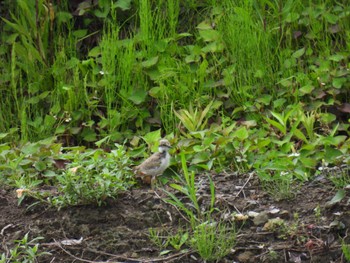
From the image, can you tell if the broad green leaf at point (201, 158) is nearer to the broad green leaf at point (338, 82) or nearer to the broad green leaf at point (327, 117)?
the broad green leaf at point (327, 117)

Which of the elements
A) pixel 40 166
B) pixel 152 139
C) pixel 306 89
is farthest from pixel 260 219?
pixel 306 89

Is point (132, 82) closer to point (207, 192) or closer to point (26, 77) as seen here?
Answer: point (26, 77)

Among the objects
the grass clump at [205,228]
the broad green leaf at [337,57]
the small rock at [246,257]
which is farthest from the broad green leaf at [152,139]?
the broad green leaf at [337,57]

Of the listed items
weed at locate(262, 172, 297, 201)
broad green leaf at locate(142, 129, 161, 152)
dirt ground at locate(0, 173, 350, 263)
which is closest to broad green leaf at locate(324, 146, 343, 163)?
dirt ground at locate(0, 173, 350, 263)

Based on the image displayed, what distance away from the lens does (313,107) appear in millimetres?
7020

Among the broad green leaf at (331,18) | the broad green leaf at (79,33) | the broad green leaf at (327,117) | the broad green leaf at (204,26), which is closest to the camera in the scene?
the broad green leaf at (327,117)

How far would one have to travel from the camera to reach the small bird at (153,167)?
5.53m

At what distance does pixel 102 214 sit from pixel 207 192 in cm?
71

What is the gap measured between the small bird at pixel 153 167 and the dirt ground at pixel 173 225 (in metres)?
0.13

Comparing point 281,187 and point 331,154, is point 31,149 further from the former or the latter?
point 331,154

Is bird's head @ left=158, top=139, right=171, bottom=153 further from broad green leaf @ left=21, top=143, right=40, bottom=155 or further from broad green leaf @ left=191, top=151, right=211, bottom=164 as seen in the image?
broad green leaf @ left=21, top=143, right=40, bottom=155

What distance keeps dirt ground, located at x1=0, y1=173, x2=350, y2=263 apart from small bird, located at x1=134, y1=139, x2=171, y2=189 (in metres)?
0.13

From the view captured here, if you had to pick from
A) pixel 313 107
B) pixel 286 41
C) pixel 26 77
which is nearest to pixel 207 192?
pixel 313 107

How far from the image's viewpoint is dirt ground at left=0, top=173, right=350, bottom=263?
483 centimetres
